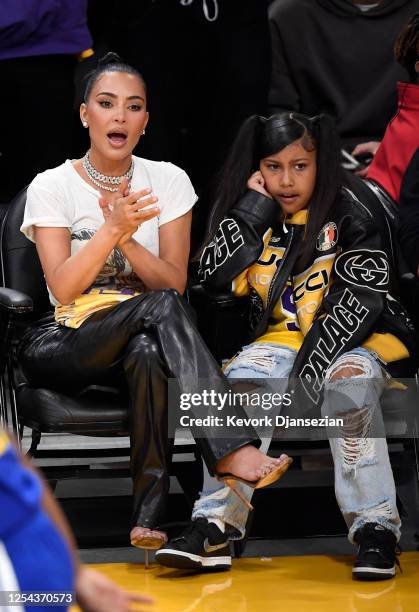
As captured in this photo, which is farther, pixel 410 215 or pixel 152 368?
pixel 410 215

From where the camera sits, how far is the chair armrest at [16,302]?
3.45m

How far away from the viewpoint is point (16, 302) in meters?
3.45

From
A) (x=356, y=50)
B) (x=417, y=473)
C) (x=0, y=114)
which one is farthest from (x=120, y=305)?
(x=356, y=50)

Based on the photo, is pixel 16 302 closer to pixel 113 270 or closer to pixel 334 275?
pixel 113 270

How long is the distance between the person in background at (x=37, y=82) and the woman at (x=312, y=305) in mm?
896

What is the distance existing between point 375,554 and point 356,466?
0.24 metres

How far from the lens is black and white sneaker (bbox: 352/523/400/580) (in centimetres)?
320

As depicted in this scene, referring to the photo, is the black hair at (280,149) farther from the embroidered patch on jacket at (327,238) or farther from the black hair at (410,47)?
the black hair at (410,47)

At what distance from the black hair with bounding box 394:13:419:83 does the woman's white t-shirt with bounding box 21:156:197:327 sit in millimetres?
1006

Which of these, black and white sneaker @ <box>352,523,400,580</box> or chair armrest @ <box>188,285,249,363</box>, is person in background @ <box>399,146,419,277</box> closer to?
chair armrest @ <box>188,285,249,363</box>

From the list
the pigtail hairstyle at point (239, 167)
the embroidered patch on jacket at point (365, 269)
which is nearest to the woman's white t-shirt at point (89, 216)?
the pigtail hairstyle at point (239, 167)

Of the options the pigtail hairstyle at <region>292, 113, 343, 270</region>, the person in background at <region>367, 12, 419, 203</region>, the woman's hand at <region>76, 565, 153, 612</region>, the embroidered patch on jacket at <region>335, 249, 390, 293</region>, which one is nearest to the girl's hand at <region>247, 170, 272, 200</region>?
the pigtail hairstyle at <region>292, 113, 343, 270</region>

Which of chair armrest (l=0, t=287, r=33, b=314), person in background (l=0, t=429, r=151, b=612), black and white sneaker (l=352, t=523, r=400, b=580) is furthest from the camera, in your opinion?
chair armrest (l=0, t=287, r=33, b=314)

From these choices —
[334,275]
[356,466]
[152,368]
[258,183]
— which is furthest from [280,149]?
[356,466]
